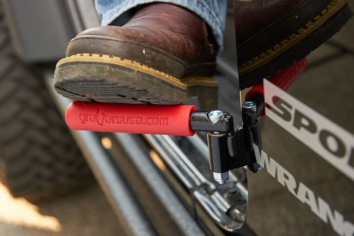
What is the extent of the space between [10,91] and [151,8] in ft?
2.25

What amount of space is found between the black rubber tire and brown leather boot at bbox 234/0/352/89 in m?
0.92

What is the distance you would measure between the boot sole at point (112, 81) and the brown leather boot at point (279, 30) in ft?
0.40

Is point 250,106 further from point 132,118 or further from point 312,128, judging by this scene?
point 132,118

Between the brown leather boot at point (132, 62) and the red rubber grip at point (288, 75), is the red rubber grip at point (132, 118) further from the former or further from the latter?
the red rubber grip at point (288, 75)

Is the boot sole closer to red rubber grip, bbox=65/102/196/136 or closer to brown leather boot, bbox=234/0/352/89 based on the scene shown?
red rubber grip, bbox=65/102/196/136

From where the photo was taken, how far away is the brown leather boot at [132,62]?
52 centimetres

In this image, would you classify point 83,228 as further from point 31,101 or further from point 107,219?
point 31,101

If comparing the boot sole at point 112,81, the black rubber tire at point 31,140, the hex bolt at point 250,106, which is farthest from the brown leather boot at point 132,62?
the black rubber tire at point 31,140

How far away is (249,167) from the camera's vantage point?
1.76ft

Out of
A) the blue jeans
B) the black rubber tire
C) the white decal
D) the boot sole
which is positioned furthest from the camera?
the black rubber tire

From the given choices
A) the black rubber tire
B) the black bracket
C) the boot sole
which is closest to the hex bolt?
the black bracket

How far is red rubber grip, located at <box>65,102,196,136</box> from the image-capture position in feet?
1.88

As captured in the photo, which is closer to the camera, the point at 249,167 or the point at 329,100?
the point at 329,100

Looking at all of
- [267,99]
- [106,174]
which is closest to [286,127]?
[267,99]
